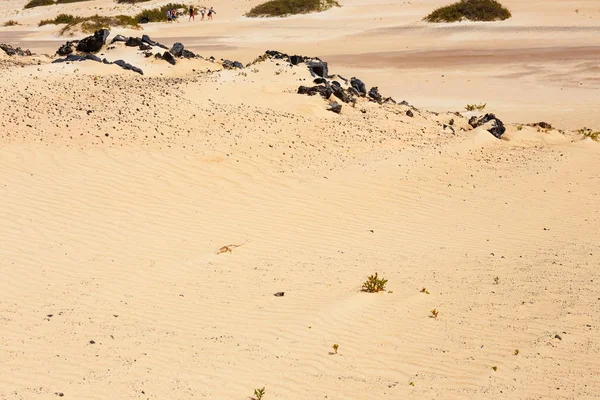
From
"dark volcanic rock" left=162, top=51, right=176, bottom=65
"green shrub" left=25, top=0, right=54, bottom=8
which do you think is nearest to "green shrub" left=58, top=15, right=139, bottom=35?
"green shrub" left=25, top=0, right=54, bottom=8

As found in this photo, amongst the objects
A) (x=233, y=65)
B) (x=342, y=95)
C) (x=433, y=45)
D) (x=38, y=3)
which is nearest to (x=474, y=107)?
(x=342, y=95)

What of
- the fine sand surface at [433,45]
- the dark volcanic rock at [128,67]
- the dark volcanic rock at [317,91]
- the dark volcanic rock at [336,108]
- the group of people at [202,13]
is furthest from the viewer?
the group of people at [202,13]

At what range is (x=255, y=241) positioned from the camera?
10.9 m

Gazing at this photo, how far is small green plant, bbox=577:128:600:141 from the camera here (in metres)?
17.6

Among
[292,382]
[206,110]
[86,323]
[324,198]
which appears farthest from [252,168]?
[292,382]

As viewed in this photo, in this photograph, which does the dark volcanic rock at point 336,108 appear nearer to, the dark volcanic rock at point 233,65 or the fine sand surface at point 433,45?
the dark volcanic rock at point 233,65

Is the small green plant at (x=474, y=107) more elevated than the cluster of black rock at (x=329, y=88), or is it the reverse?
the cluster of black rock at (x=329, y=88)

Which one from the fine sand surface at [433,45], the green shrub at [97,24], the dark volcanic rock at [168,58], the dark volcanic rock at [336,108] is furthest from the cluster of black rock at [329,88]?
the green shrub at [97,24]

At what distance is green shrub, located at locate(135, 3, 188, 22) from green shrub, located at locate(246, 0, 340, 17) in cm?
623

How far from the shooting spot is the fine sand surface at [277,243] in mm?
7234

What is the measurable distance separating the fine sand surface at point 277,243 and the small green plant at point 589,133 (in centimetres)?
37

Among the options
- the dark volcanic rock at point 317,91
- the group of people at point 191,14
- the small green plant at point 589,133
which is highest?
the group of people at point 191,14

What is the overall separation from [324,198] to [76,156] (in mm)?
4852

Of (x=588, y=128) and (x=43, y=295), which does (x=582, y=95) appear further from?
(x=43, y=295)
